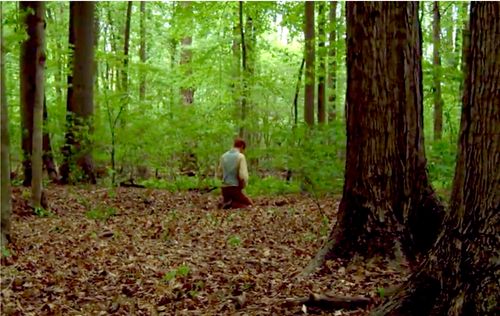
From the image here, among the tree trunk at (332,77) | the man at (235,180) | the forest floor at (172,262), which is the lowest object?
the forest floor at (172,262)

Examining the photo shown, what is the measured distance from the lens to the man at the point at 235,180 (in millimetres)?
11773

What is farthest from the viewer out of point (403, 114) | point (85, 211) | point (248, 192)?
point (248, 192)

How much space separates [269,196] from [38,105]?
577 centimetres

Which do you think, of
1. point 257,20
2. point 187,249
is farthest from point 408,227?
point 257,20

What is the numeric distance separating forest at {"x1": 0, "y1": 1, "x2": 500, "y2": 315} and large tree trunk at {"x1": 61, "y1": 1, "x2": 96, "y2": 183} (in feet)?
0.13

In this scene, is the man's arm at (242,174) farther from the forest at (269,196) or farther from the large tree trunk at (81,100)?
the large tree trunk at (81,100)

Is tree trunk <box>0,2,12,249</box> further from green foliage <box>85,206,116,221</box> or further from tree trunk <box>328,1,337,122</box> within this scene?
tree trunk <box>328,1,337,122</box>

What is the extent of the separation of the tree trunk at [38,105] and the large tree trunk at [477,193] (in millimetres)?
8423

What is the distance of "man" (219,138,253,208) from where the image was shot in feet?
38.6

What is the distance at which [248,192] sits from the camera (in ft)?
47.1

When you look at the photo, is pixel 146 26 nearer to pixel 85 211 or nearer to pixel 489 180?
pixel 85 211

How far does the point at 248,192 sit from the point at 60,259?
293 inches

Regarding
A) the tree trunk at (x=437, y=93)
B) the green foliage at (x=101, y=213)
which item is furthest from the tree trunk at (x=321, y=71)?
the green foliage at (x=101, y=213)

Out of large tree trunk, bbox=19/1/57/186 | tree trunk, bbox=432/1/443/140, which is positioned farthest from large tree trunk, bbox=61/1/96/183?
tree trunk, bbox=432/1/443/140
